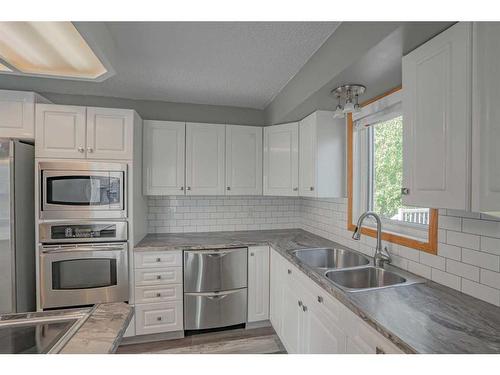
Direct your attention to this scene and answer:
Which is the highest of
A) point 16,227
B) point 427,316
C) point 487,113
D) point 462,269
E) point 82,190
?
point 487,113

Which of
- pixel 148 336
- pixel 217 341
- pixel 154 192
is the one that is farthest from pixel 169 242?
pixel 217 341

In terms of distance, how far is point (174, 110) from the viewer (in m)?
2.78

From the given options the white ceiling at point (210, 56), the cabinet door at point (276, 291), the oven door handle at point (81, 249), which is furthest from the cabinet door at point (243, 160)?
the oven door handle at point (81, 249)

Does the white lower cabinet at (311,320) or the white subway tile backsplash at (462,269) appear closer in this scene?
the white lower cabinet at (311,320)

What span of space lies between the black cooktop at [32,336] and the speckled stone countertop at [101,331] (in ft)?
0.23

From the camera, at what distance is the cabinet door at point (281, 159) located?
8.32 feet

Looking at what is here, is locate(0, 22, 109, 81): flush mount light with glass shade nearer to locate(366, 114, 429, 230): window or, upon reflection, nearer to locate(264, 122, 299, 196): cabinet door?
locate(264, 122, 299, 196): cabinet door

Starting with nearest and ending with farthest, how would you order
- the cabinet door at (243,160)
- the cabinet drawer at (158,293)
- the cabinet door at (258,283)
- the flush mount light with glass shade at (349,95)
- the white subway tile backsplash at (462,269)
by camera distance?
the white subway tile backsplash at (462,269)
the flush mount light with glass shade at (349,95)
the cabinet drawer at (158,293)
the cabinet door at (258,283)
the cabinet door at (243,160)

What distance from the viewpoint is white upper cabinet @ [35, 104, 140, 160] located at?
204cm

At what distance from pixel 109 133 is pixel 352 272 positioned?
7.36 feet

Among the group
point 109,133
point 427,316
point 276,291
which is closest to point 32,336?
point 427,316

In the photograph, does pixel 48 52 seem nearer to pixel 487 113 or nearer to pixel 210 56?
pixel 210 56

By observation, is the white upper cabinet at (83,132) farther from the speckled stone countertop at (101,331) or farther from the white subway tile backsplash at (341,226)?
the speckled stone countertop at (101,331)
